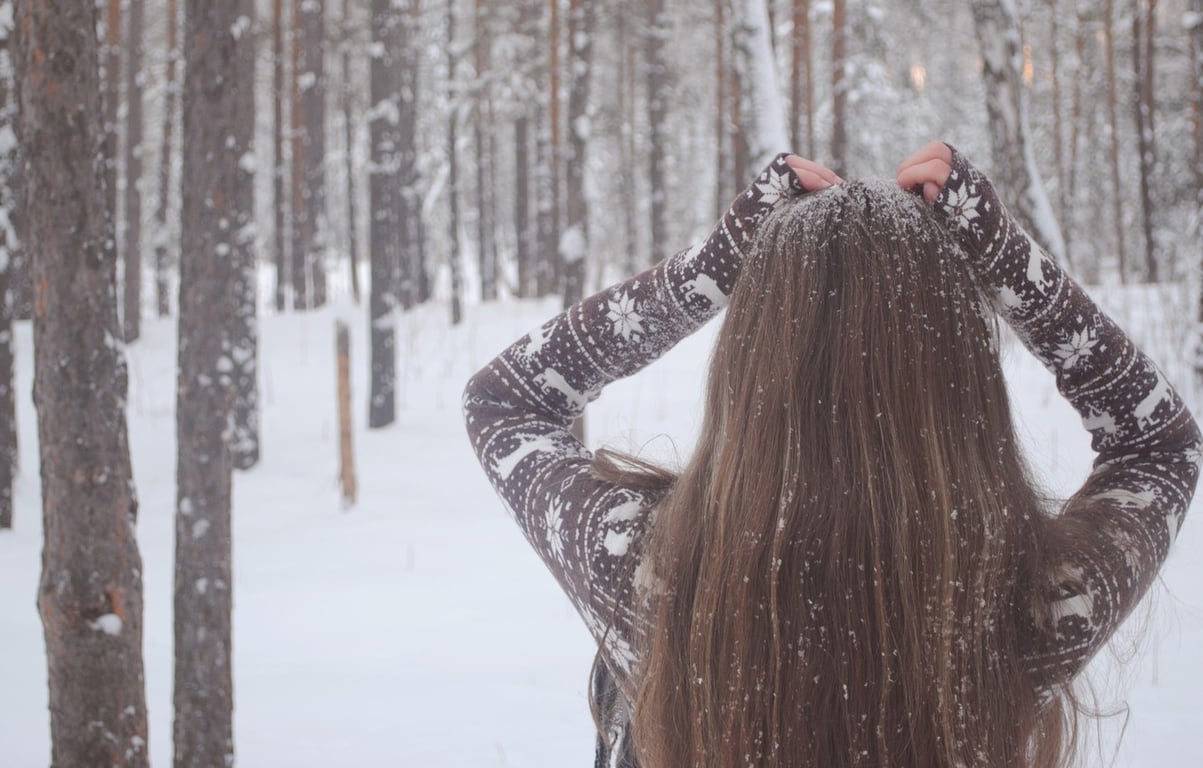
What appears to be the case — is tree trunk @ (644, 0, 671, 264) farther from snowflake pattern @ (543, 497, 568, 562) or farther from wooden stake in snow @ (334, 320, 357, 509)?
snowflake pattern @ (543, 497, 568, 562)

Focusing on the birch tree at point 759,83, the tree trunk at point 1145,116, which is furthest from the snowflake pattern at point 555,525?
the tree trunk at point 1145,116

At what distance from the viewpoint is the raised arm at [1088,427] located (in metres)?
1.16

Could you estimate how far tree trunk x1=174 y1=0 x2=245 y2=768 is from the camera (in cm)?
352

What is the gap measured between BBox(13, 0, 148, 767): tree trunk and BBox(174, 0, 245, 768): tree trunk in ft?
1.88

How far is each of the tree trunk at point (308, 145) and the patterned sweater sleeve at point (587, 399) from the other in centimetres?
1508

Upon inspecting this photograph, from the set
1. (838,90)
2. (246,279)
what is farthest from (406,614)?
(838,90)

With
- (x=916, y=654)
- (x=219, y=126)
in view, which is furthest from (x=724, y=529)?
(x=219, y=126)

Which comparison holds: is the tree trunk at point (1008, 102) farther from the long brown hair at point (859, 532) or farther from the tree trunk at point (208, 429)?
the long brown hair at point (859, 532)

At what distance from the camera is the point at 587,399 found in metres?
1.53

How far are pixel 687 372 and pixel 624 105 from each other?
50.7 feet

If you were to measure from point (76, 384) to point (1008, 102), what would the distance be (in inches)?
274

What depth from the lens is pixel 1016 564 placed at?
1127 millimetres

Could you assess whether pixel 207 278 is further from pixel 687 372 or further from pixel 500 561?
pixel 687 372

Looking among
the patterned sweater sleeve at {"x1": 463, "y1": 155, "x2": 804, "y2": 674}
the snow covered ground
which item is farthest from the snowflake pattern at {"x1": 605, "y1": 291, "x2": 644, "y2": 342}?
the snow covered ground
